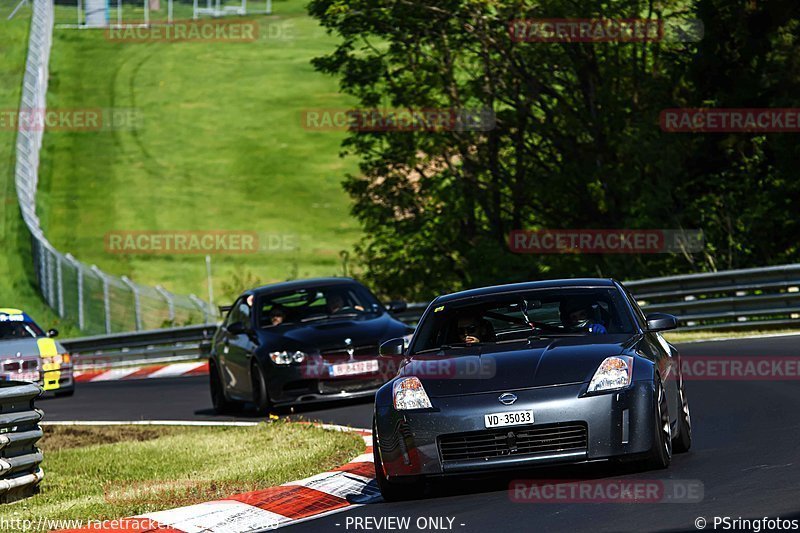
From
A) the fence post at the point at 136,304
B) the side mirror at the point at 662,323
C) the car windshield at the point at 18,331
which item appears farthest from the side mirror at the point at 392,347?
the fence post at the point at 136,304

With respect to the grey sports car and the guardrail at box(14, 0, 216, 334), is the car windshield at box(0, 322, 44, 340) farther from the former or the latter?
the grey sports car

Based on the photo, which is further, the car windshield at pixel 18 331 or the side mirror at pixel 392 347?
the car windshield at pixel 18 331

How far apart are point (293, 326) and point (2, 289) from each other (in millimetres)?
31830

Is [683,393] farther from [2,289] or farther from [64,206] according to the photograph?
[64,206]

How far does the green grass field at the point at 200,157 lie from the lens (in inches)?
2253

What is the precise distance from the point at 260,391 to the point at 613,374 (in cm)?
861

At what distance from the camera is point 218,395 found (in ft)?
61.5

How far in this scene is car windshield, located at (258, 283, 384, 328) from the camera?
59.1 ft

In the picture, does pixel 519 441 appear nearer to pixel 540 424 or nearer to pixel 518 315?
pixel 540 424

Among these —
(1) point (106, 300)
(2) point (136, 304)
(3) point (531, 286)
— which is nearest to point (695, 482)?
(3) point (531, 286)

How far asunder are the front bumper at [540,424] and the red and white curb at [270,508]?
2.39 feet

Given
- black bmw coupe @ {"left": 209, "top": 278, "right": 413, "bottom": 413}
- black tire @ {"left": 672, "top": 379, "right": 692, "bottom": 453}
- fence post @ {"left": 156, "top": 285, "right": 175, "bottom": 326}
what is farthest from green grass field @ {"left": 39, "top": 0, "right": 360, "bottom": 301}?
black tire @ {"left": 672, "top": 379, "right": 692, "bottom": 453}

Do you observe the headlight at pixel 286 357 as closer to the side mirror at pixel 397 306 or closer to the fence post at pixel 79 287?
the side mirror at pixel 397 306

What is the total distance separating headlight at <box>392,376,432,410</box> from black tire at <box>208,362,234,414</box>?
9272 millimetres
